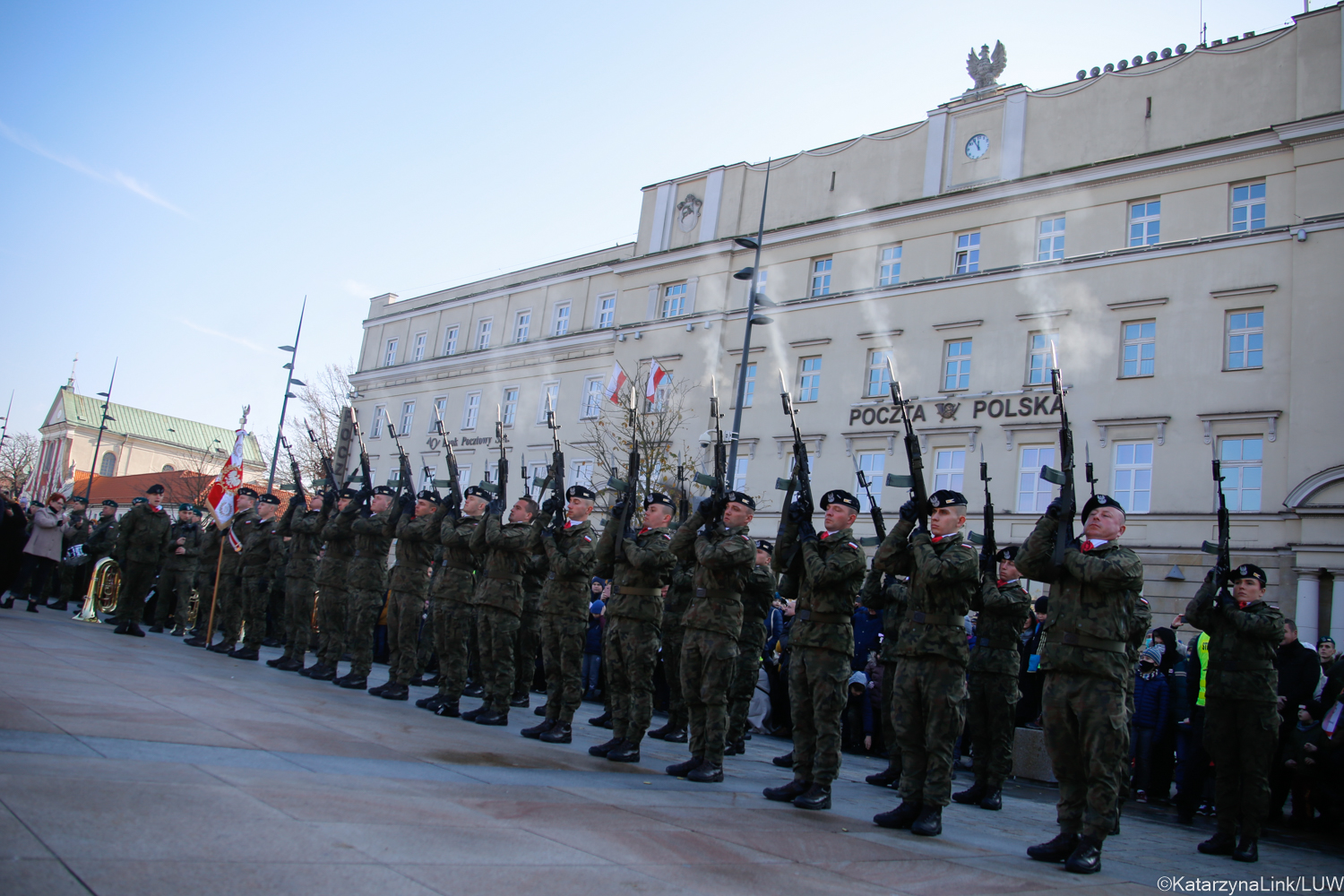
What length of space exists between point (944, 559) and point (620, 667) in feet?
9.40

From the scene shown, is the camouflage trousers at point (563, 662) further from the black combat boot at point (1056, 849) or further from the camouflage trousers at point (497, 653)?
the black combat boot at point (1056, 849)

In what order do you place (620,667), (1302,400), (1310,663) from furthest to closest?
(1302,400) < (1310,663) < (620,667)

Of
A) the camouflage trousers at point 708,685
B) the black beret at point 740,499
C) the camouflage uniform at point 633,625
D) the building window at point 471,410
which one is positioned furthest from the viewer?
the building window at point 471,410

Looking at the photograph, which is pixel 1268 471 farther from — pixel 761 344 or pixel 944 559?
pixel 944 559

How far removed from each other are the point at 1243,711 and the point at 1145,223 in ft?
65.2

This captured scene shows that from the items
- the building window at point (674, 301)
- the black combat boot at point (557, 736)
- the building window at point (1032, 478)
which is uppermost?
the building window at point (674, 301)

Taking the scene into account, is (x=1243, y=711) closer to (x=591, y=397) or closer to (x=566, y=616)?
(x=566, y=616)

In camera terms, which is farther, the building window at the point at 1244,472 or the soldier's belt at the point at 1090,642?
the building window at the point at 1244,472

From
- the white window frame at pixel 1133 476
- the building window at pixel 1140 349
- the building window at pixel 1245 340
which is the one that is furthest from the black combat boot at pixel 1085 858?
the building window at pixel 1140 349

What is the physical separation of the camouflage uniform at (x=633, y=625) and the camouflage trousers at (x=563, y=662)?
1.78 ft

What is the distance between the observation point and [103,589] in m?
16.1

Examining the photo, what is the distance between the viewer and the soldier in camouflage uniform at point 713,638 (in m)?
7.03

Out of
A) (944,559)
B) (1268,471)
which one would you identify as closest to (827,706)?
(944,559)

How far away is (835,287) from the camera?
28844 mm
